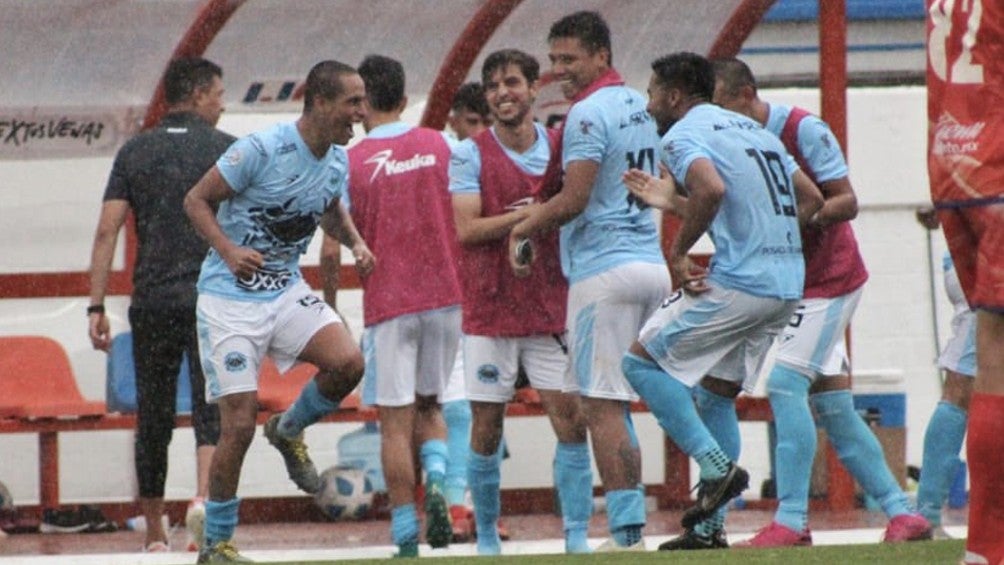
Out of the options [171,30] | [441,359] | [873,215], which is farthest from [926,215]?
[873,215]

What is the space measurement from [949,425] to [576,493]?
1562 mm

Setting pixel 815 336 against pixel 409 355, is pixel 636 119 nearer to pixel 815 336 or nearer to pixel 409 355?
pixel 815 336

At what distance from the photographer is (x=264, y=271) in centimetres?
867

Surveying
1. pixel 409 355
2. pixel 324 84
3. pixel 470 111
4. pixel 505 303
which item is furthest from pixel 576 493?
pixel 470 111

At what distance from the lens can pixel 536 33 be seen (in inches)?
506

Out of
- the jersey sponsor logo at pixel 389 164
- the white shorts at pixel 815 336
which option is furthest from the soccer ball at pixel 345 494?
the white shorts at pixel 815 336

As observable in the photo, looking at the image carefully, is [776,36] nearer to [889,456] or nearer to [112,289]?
[889,456]

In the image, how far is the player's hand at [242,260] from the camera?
27.4ft

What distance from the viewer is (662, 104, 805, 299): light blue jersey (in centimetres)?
837

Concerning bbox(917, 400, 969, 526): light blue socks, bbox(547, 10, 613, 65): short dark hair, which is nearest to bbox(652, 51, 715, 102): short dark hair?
bbox(547, 10, 613, 65): short dark hair

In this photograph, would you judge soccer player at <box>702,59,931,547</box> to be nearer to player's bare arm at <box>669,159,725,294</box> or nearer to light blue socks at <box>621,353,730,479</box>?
light blue socks at <box>621,353,730,479</box>

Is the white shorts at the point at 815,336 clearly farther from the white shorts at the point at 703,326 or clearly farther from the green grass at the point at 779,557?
the green grass at the point at 779,557

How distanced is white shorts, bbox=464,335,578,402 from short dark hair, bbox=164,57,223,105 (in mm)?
1956

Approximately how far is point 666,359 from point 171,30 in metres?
4.57
